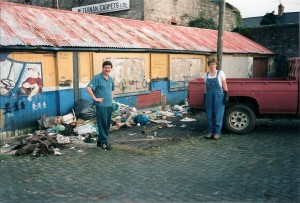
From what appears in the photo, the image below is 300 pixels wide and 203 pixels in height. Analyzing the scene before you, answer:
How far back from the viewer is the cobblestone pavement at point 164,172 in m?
4.64

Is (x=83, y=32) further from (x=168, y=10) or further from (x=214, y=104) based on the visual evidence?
(x=168, y=10)

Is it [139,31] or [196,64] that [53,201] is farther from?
[196,64]

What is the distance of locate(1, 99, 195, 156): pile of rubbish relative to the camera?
7092 mm

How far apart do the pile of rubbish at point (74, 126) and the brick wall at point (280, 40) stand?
1363 cm

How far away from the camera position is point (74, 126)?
9.17m

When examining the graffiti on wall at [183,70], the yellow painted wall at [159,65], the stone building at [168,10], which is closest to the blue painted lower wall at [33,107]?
the yellow painted wall at [159,65]

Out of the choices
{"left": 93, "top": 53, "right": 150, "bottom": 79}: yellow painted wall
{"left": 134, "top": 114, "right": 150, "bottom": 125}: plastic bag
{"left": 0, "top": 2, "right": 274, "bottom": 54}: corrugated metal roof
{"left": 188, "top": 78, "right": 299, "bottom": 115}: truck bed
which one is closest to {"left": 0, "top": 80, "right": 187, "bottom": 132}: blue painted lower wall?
{"left": 93, "top": 53, "right": 150, "bottom": 79}: yellow painted wall

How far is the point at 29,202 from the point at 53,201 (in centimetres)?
33

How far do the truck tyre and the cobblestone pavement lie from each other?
332mm

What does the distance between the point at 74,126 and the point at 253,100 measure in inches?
199

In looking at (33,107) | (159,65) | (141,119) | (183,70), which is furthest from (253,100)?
(183,70)

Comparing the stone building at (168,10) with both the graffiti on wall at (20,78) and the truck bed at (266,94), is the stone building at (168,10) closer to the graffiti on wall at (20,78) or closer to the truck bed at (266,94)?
the graffiti on wall at (20,78)

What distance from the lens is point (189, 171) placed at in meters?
5.74

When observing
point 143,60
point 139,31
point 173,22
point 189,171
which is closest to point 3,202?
point 189,171
